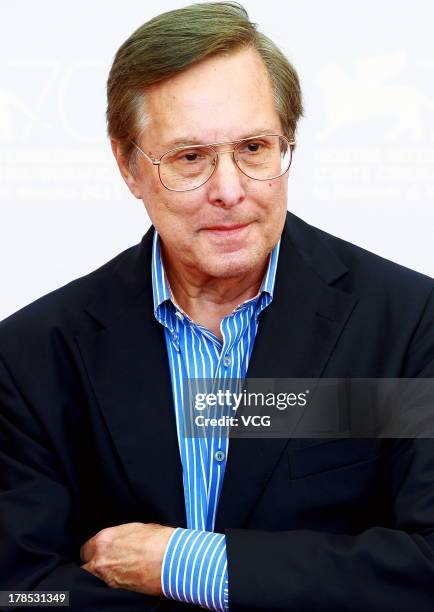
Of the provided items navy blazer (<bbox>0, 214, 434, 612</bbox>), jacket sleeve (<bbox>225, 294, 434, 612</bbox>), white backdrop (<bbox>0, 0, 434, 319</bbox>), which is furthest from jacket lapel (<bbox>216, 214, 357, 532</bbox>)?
white backdrop (<bbox>0, 0, 434, 319</bbox>)

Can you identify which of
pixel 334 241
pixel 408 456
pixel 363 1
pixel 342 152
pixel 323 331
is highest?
pixel 363 1

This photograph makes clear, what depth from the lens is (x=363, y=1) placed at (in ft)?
10.9

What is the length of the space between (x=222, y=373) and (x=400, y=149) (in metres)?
1.06

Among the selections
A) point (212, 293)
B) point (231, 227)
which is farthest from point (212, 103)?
point (212, 293)

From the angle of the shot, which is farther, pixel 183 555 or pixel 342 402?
pixel 342 402

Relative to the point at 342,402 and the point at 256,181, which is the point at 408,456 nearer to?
the point at 342,402

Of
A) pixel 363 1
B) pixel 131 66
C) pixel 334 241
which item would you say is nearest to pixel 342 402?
pixel 334 241

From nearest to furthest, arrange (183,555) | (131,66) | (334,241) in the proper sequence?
(183,555) → (131,66) → (334,241)

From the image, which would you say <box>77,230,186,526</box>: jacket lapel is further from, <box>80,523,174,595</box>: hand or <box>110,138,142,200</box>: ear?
<box>110,138,142,200</box>: ear

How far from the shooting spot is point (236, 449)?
8.15ft

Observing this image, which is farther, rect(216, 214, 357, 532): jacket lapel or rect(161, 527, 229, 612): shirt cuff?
rect(216, 214, 357, 532): jacket lapel

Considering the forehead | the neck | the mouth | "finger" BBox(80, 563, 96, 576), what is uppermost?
the forehead

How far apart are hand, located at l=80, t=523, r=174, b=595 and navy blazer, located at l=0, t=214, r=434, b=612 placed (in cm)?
3

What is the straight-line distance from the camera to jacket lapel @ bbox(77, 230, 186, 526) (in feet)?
8.25
